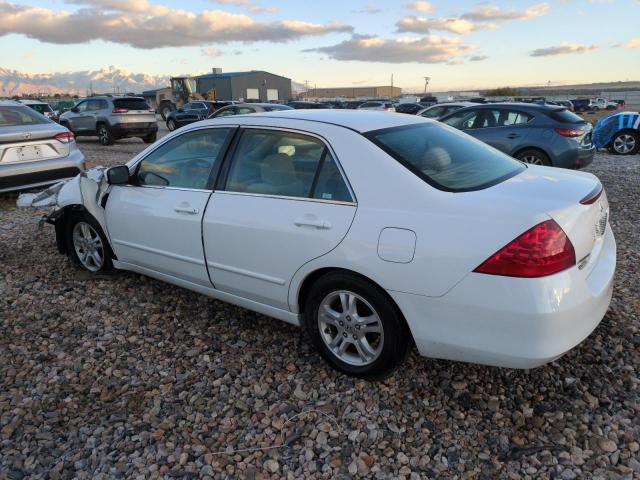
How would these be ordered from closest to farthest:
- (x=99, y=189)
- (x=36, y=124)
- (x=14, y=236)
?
(x=99, y=189), (x=14, y=236), (x=36, y=124)

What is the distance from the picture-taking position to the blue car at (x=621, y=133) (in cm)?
1292

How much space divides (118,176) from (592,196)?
3221 mm

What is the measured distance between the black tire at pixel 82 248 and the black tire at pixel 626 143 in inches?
530

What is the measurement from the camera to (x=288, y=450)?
8.02ft

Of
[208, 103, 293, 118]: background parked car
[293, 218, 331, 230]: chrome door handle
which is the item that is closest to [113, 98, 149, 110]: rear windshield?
[208, 103, 293, 118]: background parked car

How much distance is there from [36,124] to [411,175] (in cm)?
684

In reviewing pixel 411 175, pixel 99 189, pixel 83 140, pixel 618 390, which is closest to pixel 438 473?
pixel 618 390

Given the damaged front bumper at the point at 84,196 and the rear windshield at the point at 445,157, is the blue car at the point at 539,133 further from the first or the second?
the damaged front bumper at the point at 84,196

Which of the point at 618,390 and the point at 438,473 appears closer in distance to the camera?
the point at 438,473

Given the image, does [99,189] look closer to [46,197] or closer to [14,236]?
[46,197]

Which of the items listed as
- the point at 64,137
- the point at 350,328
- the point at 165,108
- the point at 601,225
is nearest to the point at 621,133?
the point at 601,225

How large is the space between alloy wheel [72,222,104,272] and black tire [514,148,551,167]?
23.6ft

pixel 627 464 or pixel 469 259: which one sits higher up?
pixel 469 259

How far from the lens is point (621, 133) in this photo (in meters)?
13.1
